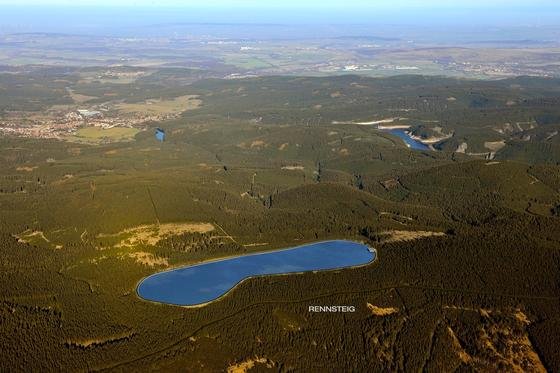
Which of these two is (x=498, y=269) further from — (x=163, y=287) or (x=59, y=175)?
(x=59, y=175)

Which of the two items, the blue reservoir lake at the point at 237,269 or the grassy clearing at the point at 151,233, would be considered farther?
the grassy clearing at the point at 151,233

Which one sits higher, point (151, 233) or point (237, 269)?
point (151, 233)

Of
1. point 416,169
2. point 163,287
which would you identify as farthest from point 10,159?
point 416,169

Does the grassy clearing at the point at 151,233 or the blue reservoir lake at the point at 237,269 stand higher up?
the grassy clearing at the point at 151,233

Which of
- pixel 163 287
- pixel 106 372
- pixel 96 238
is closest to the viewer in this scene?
pixel 106 372

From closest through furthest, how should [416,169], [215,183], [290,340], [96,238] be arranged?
[290,340], [96,238], [215,183], [416,169]

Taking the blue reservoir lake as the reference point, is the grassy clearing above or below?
above

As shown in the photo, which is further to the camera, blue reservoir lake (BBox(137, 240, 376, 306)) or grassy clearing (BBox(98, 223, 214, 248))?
grassy clearing (BBox(98, 223, 214, 248))

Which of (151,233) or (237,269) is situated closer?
(237,269)
